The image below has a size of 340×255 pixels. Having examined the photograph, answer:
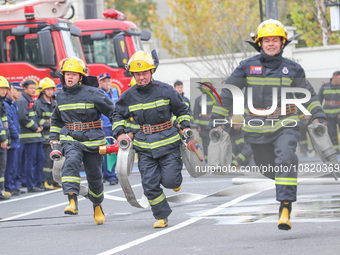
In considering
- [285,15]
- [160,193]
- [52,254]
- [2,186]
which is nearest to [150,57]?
[160,193]

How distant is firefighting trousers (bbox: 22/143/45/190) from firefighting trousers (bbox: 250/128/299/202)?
24.4 ft

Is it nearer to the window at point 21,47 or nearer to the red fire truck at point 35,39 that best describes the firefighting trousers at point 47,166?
the red fire truck at point 35,39

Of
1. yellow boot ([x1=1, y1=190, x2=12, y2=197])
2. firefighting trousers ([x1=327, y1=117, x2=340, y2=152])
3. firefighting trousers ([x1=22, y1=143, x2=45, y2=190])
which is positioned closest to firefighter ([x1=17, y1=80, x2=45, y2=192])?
firefighting trousers ([x1=22, y1=143, x2=45, y2=190])

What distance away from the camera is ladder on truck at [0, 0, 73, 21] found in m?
20.5

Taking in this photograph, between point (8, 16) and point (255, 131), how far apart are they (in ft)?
42.4

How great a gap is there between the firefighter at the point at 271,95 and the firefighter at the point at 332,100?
9742mm

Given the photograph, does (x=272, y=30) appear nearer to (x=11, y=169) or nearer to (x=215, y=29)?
(x=11, y=169)

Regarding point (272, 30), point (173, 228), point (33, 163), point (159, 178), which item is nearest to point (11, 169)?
point (33, 163)

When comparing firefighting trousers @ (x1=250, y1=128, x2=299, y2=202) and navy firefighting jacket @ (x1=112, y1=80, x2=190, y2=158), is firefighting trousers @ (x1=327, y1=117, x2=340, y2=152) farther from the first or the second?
firefighting trousers @ (x1=250, y1=128, x2=299, y2=202)

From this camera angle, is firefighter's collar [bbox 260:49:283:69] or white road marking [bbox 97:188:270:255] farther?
firefighter's collar [bbox 260:49:283:69]

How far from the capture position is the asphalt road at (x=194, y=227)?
7.72 meters

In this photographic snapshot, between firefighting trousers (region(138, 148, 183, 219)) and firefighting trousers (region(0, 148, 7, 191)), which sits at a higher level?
firefighting trousers (region(138, 148, 183, 219))

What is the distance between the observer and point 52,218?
11.1 metres

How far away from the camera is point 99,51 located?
2367 cm
